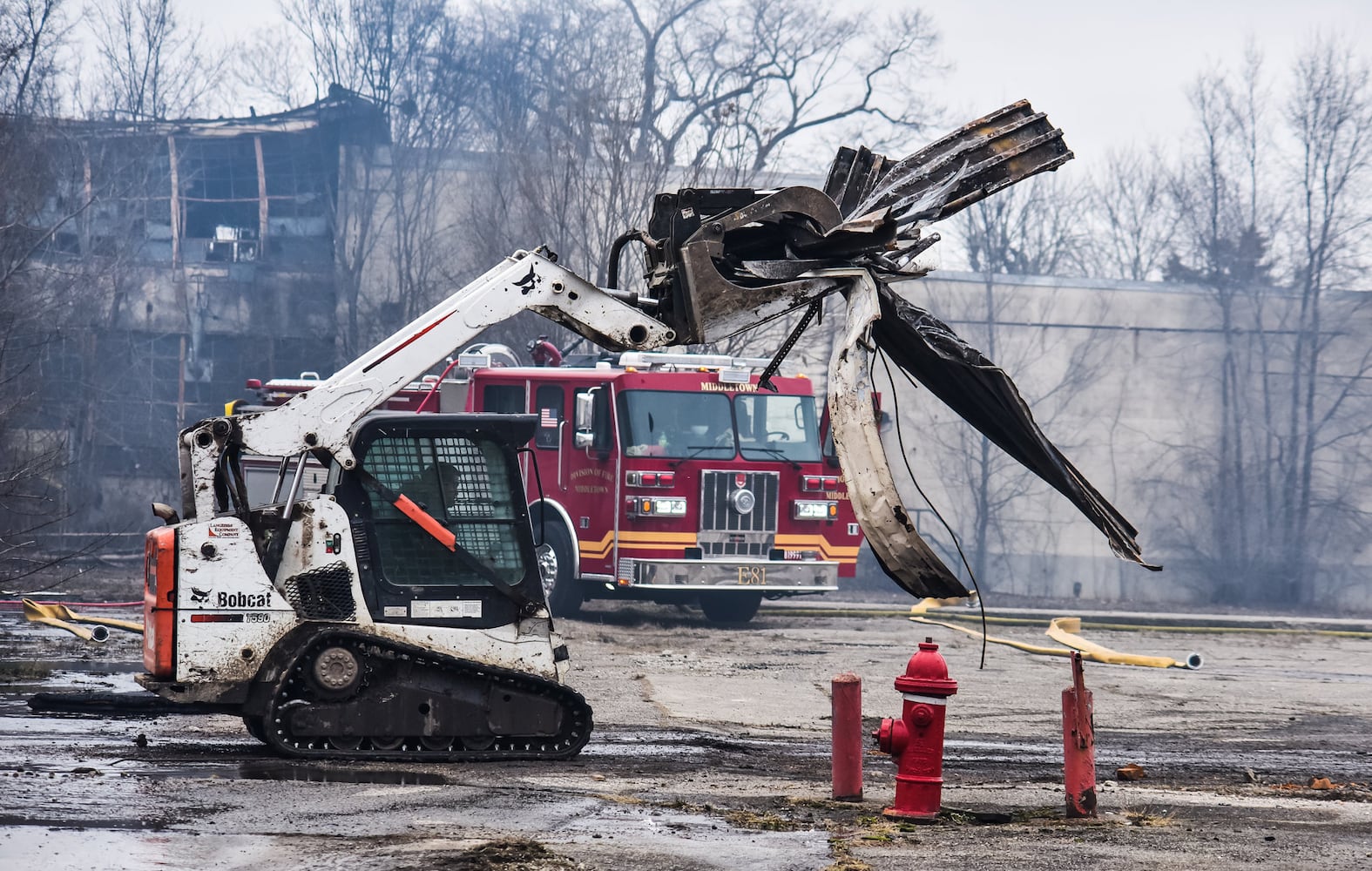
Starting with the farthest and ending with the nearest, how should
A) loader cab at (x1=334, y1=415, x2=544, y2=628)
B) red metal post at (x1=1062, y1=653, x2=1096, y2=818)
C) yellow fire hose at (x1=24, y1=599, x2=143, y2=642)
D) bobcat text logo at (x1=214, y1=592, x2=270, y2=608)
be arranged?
yellow fire hose at (x1=24, y1=599, x2=143, y2=642)
loader cab at (x1=334, y1=415, x2=544, y2=628)
bobcat text logo at (x1=214, y1=592, x2=270, y2=608)
red metal post at (x1=1062, y1=653, x2=1096, y2=818)

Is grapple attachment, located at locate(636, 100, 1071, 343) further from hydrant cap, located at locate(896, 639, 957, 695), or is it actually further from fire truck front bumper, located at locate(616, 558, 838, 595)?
fire truck front bumper, located at locate(616, 558, 838, 595)

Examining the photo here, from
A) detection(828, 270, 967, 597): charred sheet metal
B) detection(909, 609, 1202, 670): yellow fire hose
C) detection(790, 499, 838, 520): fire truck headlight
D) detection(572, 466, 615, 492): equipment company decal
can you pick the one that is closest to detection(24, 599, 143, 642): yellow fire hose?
detection(572, 466, 615, 492): equipment company decal

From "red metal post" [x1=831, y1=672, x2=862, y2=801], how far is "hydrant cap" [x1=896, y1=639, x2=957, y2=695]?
509 mm

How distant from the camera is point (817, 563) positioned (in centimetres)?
1911

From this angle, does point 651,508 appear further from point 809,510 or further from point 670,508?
point 809,510

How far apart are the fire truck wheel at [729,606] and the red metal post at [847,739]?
38.7ft

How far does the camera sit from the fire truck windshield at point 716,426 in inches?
731

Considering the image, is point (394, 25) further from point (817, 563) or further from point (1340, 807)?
point (1340, 807)

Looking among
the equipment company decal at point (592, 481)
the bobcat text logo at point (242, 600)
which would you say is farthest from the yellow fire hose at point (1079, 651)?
the bobcat text logo at point (242, 600)

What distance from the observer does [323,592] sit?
341 inches

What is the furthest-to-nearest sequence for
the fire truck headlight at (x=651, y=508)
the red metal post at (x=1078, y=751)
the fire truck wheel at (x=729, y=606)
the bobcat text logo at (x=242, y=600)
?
the fire truck wheel at (x=729, y=606) → the fire truck headlight at (x=651, y=508) → the bobcat text logo at (x=242, y=600) → the red metal post at (x=1078, y=751)

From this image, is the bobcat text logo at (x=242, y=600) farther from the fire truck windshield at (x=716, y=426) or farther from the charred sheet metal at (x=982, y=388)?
the fire truck windshield at (x=716, y=426)

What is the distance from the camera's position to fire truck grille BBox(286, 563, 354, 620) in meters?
8.59

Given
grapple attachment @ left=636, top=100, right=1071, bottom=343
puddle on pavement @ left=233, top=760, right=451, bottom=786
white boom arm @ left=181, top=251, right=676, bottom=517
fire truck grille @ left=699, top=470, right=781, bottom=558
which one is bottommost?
puddle on pavement @ left=233, top=760, right=451, bottom=786
